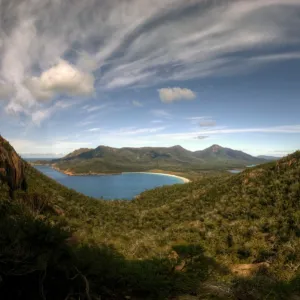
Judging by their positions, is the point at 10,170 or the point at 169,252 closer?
the point at 169,252

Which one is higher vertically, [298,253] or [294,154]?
[294,154]

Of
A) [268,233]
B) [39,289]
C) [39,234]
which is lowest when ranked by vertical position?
[268,233]

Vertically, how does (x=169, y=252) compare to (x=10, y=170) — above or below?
below

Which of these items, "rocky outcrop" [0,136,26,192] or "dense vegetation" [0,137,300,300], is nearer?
"dense vegetation" [0,137,300,300]

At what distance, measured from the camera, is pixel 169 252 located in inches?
472

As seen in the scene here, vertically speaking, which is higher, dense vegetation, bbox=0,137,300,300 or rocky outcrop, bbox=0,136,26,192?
rocky outcrop, bbox=0,136,26,192

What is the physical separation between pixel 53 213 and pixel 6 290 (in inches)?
727

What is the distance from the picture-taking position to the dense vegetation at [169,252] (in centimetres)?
428

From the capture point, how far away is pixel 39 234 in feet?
16.6

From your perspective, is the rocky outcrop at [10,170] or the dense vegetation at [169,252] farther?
the rocky outcrop at [10,170]

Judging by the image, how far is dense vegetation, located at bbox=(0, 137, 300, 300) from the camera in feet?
14.0

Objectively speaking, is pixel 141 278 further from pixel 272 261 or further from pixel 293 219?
pixel 293 219

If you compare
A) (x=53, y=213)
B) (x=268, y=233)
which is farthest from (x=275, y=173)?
(x=53, y=213)

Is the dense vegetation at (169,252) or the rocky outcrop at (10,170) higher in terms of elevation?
the rocky outcrop at (10,170)
